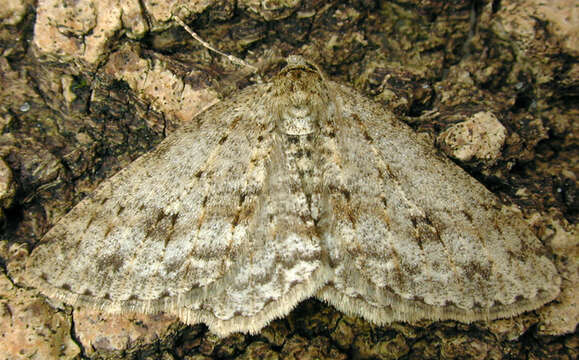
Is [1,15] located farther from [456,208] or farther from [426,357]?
[426,357]

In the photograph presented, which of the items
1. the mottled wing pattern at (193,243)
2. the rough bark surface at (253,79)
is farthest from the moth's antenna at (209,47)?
the mottled wing pattern at (193,243)

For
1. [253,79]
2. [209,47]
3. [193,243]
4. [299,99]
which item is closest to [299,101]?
[299,99]

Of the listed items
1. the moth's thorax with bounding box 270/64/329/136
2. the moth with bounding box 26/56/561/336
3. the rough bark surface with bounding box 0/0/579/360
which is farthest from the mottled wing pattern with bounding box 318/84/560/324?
the rough bark surface with bounding box 0/0/579/360

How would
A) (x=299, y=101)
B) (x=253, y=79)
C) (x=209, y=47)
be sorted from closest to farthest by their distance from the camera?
(x=299, y=101), (x=209, y=47), (x=253, y=79)

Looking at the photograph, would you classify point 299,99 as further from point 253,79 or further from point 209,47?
point 209,47

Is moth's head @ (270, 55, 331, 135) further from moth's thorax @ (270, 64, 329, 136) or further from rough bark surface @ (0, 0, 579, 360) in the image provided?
rough bark surface @ (0, 0, 579, 360)

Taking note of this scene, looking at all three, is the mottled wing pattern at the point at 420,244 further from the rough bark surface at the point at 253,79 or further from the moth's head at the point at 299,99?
the rough bark surface at the point at 253,79
